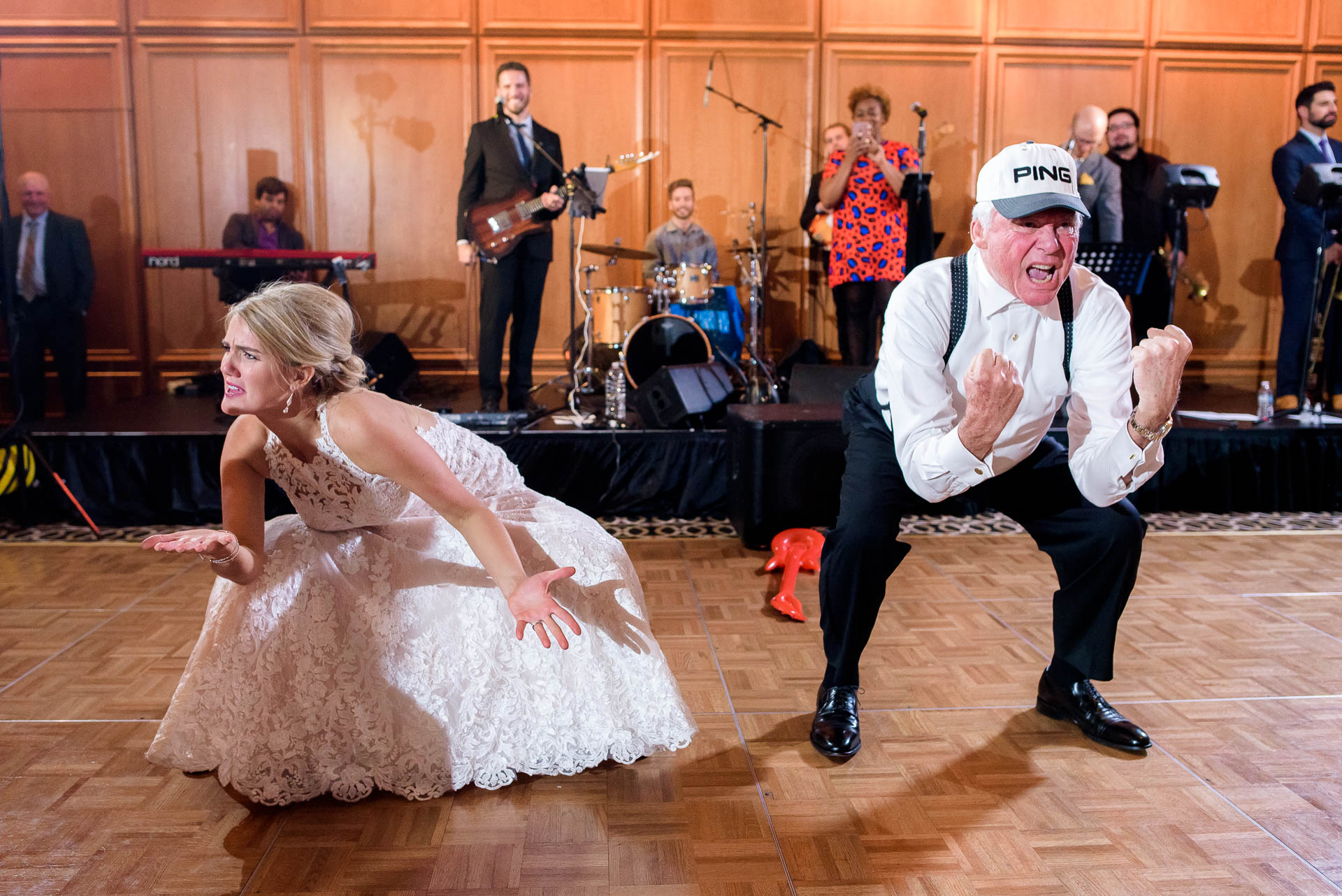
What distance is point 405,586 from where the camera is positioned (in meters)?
2.05

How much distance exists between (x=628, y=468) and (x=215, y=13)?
4.90m

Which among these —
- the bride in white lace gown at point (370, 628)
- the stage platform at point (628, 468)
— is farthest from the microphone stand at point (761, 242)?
the bride in white lace gown at point (370, 628)

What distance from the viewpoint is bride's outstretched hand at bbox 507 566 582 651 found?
1.73 metres

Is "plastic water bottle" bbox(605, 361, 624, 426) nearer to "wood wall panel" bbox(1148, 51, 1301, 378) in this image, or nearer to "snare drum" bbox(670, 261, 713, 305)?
"snare drum" bbox(670, 261, 713, 305)

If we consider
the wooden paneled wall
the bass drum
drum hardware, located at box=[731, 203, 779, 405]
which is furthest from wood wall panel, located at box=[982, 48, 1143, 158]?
the bass drum

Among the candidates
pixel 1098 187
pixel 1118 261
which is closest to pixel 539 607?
pixel 1118 261

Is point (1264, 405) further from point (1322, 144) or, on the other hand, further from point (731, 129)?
point (731, 129)

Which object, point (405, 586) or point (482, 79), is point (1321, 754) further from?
point (482, 79)

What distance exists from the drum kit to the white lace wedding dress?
367cm

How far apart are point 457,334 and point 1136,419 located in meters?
5.97

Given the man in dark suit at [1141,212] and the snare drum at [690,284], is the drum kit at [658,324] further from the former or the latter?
the man in dark suit at [1141,212]

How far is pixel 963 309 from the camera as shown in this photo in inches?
87.5

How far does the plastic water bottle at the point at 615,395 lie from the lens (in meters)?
4.98

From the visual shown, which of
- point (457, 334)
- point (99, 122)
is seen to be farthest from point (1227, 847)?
point (99, 122)
